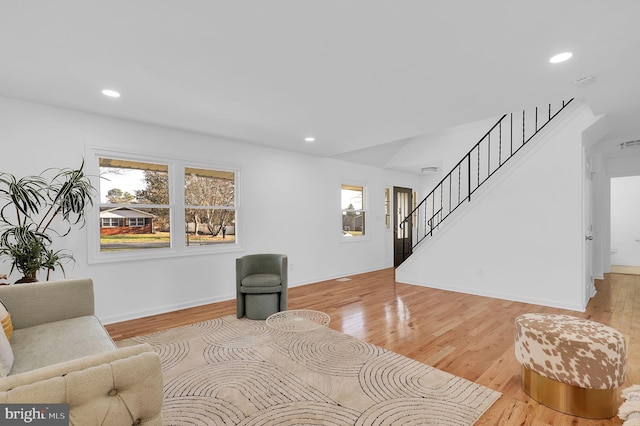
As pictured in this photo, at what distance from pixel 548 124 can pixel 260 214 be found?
466 cm

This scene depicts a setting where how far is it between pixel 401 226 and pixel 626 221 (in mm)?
5353

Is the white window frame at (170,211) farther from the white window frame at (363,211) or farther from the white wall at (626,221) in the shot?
the white wall at (626,221)

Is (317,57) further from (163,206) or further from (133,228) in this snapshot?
(133,228)

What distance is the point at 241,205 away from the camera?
16.3 feet

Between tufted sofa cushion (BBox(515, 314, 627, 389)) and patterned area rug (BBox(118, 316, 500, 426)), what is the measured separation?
0.42m

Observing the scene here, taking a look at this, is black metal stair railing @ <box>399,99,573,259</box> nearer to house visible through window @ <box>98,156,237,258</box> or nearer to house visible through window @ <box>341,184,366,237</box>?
house visible through window @ <box>341,184,366,237</box>

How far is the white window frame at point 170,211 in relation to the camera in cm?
364

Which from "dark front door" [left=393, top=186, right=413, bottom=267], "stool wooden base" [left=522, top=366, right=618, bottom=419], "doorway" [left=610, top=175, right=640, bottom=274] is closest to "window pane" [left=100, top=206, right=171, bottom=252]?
"stool wooden base" [left=522, top=366, right=618, bottom=419]

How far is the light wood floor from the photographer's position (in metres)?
2.28

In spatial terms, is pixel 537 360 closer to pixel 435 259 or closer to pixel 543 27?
pixel 543 27

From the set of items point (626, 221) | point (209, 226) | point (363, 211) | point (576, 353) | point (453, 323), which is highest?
point (363, 211)

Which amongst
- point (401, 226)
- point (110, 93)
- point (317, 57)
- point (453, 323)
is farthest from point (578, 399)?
point (401, 226)

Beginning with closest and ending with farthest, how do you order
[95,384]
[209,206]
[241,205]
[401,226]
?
1. [95,384]
2. [209,206]
3. [241,205]
4. [401,226]

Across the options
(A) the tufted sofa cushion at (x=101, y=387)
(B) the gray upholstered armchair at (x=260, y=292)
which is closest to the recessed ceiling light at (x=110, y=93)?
(B) the gray upholstered armchair at (x=260, y=292)
